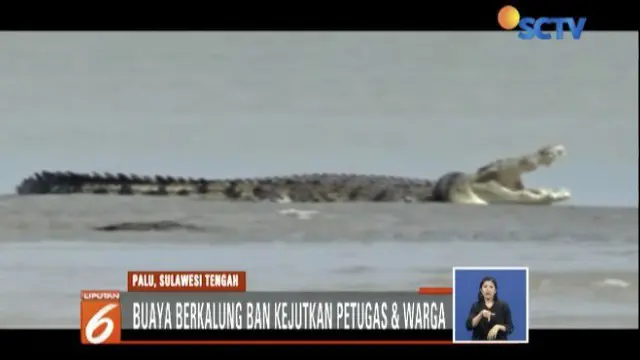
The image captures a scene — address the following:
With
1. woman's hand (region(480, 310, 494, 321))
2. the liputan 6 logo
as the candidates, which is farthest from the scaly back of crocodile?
woman's hand (region(480, 310, 494, 321))

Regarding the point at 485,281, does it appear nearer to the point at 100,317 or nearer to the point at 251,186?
the point at 251,186

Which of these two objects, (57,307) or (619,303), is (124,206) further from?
(619,303)

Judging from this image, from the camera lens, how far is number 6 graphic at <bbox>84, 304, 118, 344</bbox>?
4230 mm

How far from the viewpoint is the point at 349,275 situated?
14.5ft

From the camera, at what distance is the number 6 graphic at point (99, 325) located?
423 centimetres

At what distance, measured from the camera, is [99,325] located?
425 centimetres
